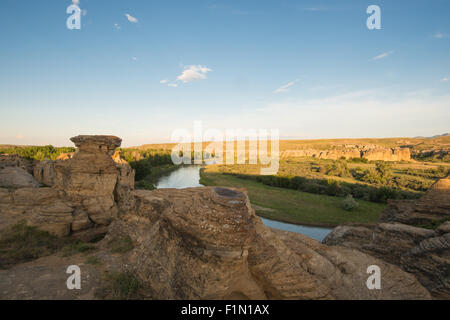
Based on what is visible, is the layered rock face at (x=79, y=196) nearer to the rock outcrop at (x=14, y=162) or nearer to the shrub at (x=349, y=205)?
the rock outcrop at (x=14, y=162)

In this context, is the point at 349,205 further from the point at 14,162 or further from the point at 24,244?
the point at 14,162

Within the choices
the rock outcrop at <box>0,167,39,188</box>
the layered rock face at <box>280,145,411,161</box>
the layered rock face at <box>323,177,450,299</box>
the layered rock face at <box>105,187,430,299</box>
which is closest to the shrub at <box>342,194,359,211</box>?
the layered rock face at <box>323,177,450,299</box>

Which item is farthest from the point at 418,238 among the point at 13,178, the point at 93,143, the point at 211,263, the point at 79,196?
the point at 13,178

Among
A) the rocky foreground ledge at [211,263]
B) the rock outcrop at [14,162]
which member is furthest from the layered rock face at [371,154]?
the rock outcrop at [14,162]

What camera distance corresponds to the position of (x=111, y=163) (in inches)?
606

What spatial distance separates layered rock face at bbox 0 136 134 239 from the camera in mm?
12242

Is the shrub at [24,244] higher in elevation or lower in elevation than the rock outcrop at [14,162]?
lower

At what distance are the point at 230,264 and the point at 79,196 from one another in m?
13.9

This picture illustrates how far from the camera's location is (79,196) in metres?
14.1

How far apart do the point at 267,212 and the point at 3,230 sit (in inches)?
1103

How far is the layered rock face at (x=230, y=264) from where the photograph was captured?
4609 millimetres

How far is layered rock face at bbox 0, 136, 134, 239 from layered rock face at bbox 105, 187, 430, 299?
8.21 metres

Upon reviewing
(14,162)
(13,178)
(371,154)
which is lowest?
(13,178)

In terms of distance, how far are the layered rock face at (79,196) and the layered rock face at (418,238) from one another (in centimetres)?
1531
